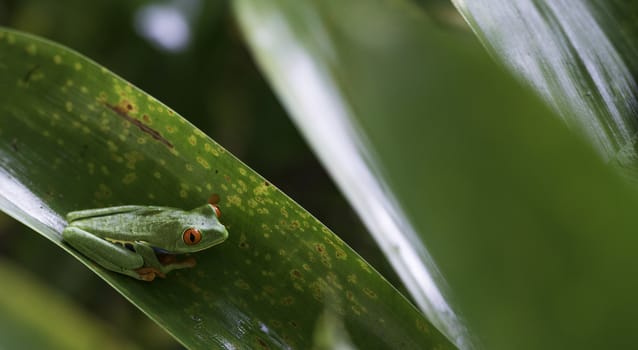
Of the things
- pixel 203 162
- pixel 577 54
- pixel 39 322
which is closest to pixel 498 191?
pixel 577 54

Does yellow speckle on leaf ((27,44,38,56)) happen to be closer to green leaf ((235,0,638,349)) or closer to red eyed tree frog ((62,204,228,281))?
red eyed tree frog ((62,204,228,281))

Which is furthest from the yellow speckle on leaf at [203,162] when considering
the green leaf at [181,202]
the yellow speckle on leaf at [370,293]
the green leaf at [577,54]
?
the green leaf at [577,54]

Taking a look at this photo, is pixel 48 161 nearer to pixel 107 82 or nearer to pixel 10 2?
pixel 107 82

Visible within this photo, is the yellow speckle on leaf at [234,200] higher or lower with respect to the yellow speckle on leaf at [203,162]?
lower

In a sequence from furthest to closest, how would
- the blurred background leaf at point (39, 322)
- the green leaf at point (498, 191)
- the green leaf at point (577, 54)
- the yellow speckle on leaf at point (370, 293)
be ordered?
the blurred background leaf at point (39, 322) → the yellow speckle on leaf at point (370, 293) → the green leaf at point (577, 54) → the green leaf at point (498, 191)

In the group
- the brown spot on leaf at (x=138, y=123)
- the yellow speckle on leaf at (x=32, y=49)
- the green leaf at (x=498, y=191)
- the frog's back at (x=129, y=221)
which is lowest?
the green leaf at (x=498, y=191)

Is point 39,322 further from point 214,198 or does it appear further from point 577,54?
point 577,54

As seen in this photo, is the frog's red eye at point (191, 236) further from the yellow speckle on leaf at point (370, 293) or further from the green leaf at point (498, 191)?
the green leaf at point (498, 191)

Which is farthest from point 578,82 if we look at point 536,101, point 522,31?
point 536,101
